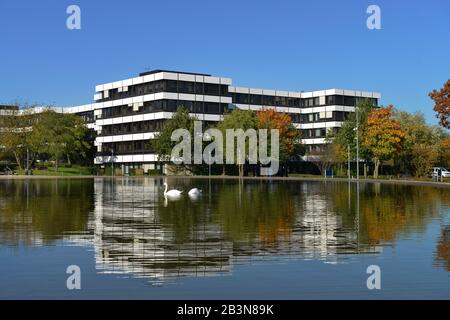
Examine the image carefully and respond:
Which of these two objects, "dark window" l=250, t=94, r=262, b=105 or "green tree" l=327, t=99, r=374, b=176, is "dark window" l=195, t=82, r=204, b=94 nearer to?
"dark window" l=250, t=94, r=262, b=105

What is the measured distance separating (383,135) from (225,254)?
79925 mm

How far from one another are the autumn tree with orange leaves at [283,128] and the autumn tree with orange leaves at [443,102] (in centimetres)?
3413

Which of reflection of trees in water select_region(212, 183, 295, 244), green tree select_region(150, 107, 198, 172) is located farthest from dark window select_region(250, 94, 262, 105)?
reflection of trees in water select_region(212, 183, 295, 244)

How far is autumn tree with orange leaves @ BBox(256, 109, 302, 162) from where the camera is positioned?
98562mm

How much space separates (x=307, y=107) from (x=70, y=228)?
12621cm

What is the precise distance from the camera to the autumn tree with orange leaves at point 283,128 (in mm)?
98562

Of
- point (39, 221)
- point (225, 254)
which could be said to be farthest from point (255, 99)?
point (225, 254)

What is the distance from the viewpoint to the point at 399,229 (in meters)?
19.4

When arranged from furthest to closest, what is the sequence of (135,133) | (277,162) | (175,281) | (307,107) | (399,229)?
(307,107), (135,133), (277,162), (399,229), (175,281)

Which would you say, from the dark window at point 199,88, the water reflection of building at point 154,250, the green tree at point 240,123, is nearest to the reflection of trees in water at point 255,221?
the water reflection of building at point 154,250

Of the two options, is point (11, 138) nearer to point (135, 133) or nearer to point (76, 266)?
point (135, 133)

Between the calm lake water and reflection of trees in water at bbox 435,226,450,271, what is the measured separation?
0.08ft

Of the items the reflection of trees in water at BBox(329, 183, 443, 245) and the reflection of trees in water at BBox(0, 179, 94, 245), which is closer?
the reflection of trees in water at BBox(0, 179, 94, 245)
